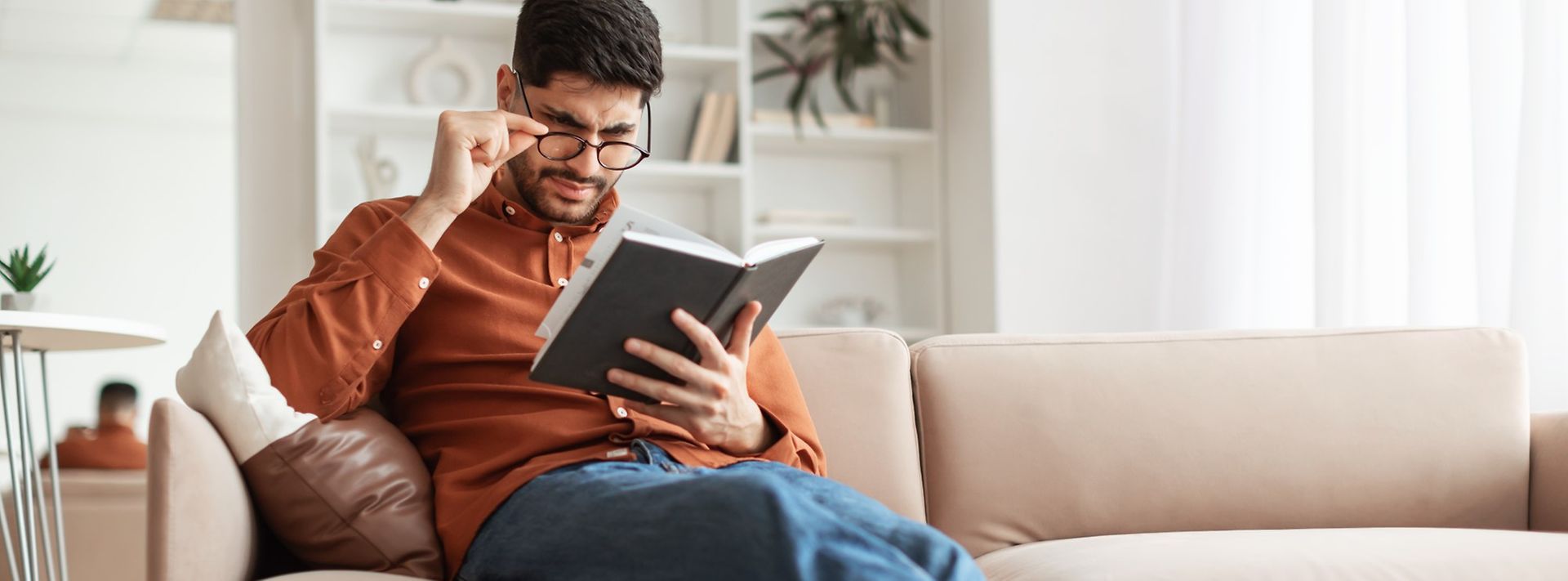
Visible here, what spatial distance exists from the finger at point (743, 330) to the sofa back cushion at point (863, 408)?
467 mm

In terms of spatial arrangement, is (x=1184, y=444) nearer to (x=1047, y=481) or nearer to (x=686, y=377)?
(x=1047, y=481)

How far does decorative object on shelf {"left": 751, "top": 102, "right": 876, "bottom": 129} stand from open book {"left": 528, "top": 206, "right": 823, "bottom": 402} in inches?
101

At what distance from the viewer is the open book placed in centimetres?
124

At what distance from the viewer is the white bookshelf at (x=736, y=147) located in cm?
365

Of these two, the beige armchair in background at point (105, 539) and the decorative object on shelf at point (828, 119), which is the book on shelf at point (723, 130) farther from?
the beige armchair in background at point (105, 539)

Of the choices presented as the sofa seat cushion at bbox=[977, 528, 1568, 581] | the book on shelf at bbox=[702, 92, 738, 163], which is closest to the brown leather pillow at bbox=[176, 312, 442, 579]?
the sofa seat cushion at bbox=[977, 528, 1568, 581]

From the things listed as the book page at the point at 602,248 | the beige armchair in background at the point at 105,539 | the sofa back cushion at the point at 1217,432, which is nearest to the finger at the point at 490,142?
the book page at the point at 602,248

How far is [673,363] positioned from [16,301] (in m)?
1.38

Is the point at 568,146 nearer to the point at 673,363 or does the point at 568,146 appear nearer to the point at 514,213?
the point at 514,213

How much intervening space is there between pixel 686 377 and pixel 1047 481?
76 centimetres

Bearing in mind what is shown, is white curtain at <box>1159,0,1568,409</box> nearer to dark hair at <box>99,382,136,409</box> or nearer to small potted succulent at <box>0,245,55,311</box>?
small potted succulent at <box>0,245,55,311</box>

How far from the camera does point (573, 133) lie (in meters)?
1.65

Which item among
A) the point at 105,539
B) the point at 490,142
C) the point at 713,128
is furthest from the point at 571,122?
the point at 713,128

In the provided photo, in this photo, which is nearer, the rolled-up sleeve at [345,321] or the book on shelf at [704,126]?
the rolled-up sleeve at [345,321]
